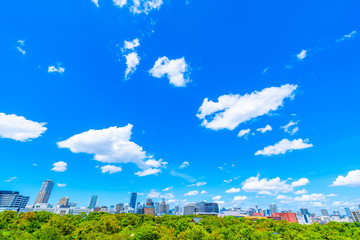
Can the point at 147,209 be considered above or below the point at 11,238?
above

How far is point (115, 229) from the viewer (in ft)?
141

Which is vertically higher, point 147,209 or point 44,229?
point 147,209

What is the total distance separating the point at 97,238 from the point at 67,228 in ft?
57.0

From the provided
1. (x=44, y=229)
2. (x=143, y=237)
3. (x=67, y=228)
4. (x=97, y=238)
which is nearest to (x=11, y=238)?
(x=44, y=229)

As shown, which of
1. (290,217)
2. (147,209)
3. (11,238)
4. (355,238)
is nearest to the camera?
(11,238)

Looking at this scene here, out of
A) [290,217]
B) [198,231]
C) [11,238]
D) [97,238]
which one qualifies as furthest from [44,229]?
[290,217]

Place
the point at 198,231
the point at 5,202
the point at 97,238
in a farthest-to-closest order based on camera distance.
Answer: the point at 5,202 < the point at 198,231 < the point at 97,238

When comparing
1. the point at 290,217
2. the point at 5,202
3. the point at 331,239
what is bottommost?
the point at 331,239

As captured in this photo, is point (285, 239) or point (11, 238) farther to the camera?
point (285, 239)

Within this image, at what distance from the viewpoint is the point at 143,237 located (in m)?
34.5

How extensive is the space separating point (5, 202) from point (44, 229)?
258459mm

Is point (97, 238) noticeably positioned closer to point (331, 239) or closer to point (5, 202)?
point (331, 239)

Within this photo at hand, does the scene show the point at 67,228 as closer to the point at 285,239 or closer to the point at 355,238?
the point at 285,239

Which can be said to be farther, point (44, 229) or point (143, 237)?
point (143, 237)
